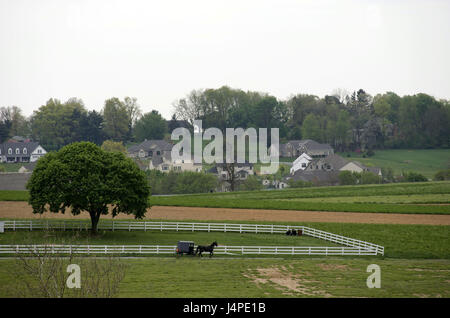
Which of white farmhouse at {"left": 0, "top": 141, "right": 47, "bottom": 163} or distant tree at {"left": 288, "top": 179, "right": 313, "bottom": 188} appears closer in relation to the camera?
distant tree at {"left": 288, "top": 179, "right": 313, "bottom": 188}

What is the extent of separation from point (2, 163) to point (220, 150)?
52.8 metres

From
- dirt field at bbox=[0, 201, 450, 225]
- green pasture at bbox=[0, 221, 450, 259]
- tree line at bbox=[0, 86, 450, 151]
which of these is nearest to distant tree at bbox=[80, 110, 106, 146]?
tree line at bbox=[0, 86, 450, 151]

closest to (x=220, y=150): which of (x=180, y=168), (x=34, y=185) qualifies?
(x=180, y=168)

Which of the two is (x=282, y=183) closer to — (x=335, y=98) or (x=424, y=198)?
(x=424, y=198)

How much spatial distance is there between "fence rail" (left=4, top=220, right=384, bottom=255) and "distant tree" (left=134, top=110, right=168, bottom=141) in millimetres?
113646

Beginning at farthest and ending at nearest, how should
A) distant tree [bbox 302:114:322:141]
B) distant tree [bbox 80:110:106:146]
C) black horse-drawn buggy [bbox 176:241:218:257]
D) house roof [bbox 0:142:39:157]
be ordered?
1. distant tree [bbox 302:114:322:141]
2. distant tree [bbox 80:110:106:146]
3. house roof [bbox 0:142:39:157]
4. black horse-drawn buggy [bbox 176:241:218:257]

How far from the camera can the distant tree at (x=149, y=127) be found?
164 meters

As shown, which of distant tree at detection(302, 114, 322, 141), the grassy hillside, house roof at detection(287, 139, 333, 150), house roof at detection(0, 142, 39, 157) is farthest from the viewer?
distant tree at detection(302, 114, 322, 141)

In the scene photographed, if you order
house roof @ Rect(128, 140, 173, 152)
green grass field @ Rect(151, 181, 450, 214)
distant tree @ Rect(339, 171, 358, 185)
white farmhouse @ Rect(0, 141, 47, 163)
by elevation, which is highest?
house roof @ Rect(128, 140, 173, 152)

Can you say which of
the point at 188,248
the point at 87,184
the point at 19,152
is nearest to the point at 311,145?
the point at 19,152

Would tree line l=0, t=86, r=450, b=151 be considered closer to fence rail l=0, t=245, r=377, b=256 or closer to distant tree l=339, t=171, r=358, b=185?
distant tree l=339, t=171, r=358, b=185

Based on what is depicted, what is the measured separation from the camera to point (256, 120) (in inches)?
6437

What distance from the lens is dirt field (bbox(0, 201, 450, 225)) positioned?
57312 mm
